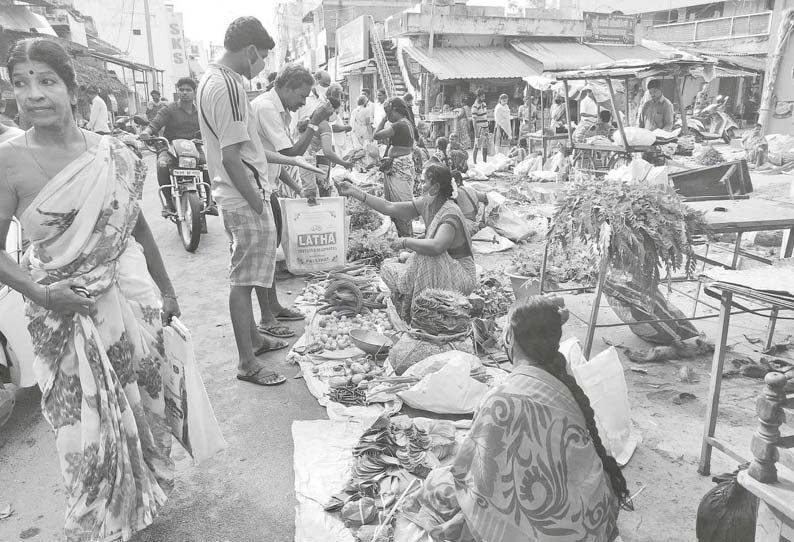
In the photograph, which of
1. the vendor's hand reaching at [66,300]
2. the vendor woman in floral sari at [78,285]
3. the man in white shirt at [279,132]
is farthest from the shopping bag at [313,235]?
the vendor's hand reaching at [66,300]

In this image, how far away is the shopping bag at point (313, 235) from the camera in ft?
19.2

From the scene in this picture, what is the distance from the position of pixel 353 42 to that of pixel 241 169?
89.2 ft

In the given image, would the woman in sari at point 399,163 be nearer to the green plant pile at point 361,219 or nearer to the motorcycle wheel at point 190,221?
the green plant pile at point 361,219

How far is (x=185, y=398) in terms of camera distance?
2.59 metres

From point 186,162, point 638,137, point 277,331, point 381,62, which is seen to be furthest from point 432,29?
point 277,331

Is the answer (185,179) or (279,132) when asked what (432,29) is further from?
(279,132)

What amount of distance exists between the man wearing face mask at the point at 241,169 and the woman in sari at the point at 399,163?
3.13m

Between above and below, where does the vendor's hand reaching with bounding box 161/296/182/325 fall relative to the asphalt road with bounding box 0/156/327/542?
above

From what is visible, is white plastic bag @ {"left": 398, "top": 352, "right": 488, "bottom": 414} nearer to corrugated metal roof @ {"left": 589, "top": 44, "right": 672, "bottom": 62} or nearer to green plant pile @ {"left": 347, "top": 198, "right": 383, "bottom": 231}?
green plant pile @ {"left": 347, "top": 198, "right": 383, "bottom": 231}

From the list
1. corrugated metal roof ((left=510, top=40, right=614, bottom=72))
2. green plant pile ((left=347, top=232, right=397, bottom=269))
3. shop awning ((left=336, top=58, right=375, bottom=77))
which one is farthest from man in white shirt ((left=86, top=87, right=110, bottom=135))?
corrugated metal roof ((left=510, top=40, right=614, bottom=72))

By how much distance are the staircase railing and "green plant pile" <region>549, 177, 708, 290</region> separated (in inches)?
815

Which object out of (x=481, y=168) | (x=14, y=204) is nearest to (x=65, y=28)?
(x=481, y=168)

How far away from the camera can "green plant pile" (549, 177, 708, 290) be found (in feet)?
12.4

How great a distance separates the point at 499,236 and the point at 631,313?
11.9ft
